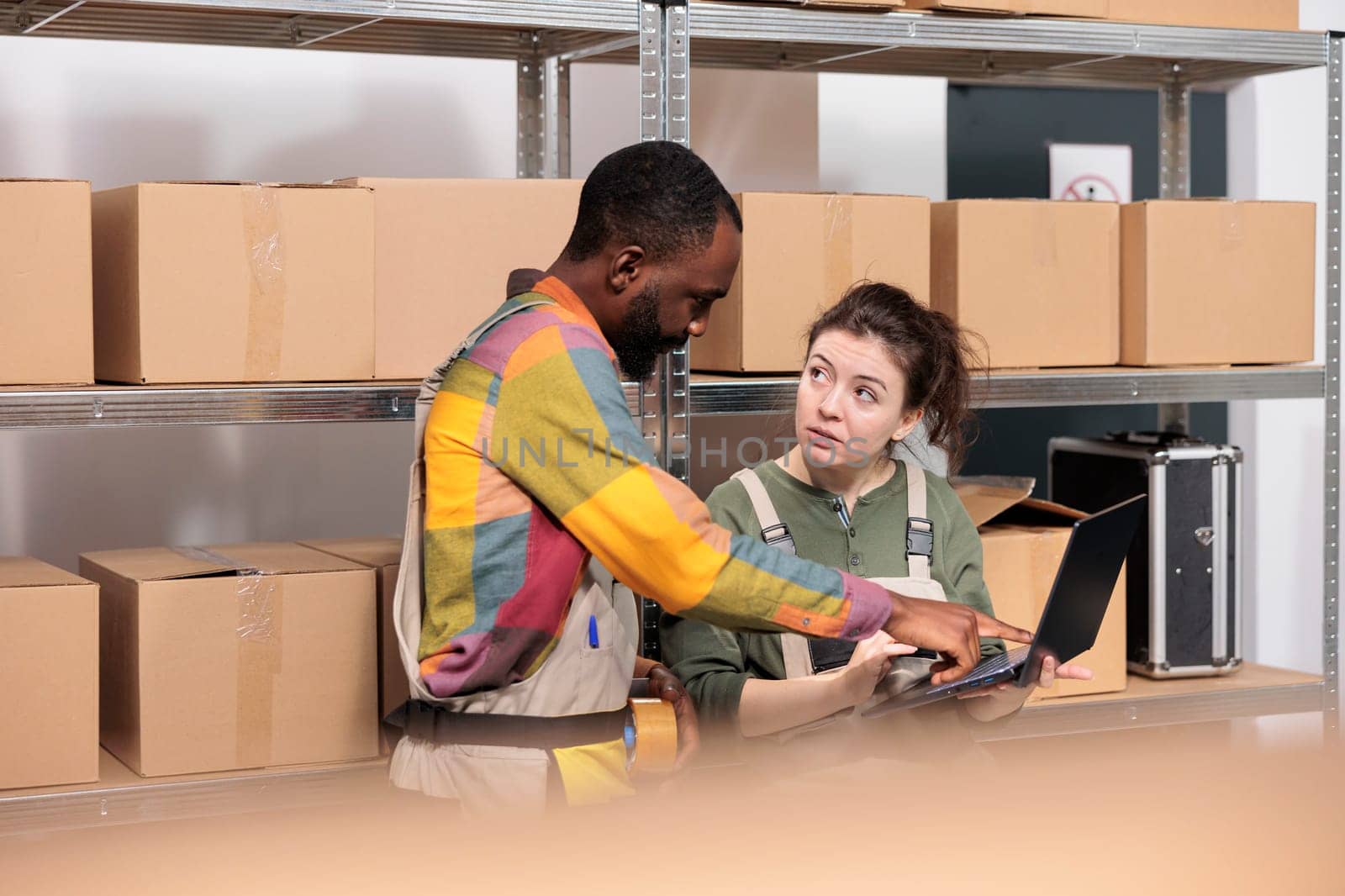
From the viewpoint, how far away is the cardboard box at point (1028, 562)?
102 inches

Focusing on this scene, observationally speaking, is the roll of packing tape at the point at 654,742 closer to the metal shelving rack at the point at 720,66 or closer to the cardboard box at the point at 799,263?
the metal shelving rack at the point at 720,66

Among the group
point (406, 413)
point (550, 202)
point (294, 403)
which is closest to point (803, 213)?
Answer: point (550, 202)

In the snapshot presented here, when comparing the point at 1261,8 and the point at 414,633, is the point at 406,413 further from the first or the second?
the point at 1261,8

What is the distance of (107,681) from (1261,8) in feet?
7.85

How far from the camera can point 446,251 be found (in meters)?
2.22

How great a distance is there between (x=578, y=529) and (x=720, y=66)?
164 centimetres

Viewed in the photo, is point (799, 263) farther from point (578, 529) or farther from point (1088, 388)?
point (578, 529)

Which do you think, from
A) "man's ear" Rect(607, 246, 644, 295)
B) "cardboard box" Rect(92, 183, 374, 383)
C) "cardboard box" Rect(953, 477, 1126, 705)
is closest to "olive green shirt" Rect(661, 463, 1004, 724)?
"cardboard box" Rect(953, 477, 1126, 705)

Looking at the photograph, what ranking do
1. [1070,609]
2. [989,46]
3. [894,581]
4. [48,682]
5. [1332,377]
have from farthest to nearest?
[1332,377] < [989,46] < [894,581] < [48,682] < [1070,609]

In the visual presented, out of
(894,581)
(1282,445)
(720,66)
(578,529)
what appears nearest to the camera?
(578,529)

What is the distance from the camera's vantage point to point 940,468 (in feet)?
8.12

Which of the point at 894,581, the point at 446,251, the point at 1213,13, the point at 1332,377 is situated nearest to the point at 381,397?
the point at 446,251

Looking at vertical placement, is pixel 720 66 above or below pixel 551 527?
above

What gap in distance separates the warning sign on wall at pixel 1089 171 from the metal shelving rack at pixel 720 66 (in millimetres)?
807
